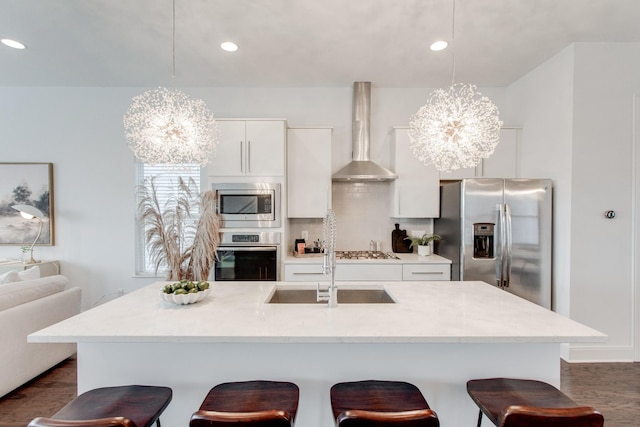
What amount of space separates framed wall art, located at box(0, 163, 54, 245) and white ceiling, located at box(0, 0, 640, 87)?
1.07 meters

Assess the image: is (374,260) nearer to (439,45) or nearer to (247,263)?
(247,263)

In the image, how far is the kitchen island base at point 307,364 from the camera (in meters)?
1.50

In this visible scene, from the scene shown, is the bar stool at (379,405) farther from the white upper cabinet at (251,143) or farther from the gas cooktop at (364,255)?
the white upper cabinet at (251,143)

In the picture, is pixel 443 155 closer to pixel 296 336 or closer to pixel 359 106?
pixel 296 336

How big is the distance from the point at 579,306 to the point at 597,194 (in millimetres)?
1071

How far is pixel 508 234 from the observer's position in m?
2.97

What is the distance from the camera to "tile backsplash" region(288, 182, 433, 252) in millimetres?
3822

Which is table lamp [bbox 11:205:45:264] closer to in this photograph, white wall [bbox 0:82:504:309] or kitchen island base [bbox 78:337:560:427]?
white wall [bbox 0:82:504:309]

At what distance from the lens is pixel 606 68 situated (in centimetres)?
279

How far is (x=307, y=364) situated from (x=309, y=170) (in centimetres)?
230

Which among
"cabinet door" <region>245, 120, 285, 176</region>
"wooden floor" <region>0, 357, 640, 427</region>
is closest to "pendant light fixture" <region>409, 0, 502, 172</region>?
"cabinet door" <region>245, 120, 285, 176</region>

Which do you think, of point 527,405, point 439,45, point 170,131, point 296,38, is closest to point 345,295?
point 527,405

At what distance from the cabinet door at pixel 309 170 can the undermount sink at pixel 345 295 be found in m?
1.45

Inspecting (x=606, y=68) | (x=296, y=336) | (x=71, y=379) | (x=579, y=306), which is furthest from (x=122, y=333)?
(x=606, y=68)
